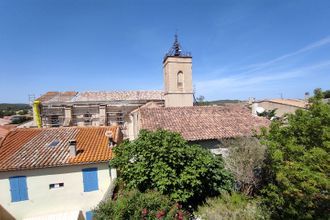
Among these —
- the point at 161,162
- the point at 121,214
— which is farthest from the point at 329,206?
the point at 121,214

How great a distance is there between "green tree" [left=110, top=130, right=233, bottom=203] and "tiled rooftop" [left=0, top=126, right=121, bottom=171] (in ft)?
13.8

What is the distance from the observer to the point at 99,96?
97.6 feet

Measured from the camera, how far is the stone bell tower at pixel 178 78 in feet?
78.1

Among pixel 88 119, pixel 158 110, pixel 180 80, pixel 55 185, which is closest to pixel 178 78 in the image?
pixel 180 80

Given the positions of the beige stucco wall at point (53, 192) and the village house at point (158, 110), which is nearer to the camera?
the beige stucco wall at point (53, 192)

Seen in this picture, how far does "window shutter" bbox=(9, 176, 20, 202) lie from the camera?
36.8ft

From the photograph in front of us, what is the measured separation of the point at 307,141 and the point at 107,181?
10.6 meters

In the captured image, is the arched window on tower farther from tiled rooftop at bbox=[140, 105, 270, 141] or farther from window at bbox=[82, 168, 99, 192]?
window at bbox=[82, 168, 99, 192]

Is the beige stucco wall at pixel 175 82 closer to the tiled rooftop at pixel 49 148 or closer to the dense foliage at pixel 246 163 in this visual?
the tiled rooftop at pixel 49 148

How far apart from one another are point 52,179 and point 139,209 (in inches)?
307

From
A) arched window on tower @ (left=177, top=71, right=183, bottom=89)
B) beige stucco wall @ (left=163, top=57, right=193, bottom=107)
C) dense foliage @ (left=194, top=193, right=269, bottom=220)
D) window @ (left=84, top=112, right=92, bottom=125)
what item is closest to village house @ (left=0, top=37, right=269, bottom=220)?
dense foliage @ (left=194, top=193, right=269, bottom=220)

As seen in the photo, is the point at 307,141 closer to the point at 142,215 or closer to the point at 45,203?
the point at 142,215

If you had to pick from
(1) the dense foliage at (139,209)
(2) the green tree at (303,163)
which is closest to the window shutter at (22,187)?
(1) the dense foliage at (139,209)

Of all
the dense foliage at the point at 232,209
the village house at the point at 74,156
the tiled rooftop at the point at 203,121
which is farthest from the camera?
the tiled rooftop at the point at 203,121
